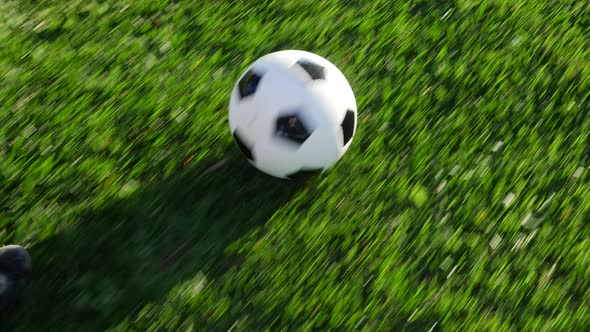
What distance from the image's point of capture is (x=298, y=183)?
122 inches

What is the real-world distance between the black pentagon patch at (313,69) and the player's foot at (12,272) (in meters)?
1.52

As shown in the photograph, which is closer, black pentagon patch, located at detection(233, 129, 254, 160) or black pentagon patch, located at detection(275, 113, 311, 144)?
black pentagon patch, located at detection(275, 113, 311, 144)

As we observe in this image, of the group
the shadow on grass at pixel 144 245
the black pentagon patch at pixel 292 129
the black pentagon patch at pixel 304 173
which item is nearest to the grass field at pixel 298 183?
the shadow on grass at pixel 144 245

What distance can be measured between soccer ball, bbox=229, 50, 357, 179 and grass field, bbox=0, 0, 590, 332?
353mm

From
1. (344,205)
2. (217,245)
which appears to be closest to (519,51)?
(344,205)

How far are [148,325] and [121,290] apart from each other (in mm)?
213

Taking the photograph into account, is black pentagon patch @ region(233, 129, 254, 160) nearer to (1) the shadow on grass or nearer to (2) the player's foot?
(1) the shadow on grass

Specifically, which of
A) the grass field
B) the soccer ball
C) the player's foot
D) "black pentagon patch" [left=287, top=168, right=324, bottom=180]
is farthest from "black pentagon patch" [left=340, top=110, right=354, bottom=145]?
the player's foot

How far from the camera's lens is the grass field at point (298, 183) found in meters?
2.78

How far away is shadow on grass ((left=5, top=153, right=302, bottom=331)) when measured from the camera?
270 centimetres

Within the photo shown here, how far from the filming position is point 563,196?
10.3ft

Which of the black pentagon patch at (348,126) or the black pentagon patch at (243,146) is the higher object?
the black pentagon patch at (243,146)

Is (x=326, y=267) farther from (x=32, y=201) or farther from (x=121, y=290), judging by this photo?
(x=32, y=201)

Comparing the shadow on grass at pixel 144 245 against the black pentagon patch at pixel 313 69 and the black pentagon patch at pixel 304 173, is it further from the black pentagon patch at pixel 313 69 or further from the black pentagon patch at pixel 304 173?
the black pentagon patch at pixel 313 69
